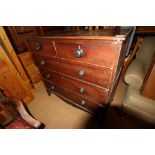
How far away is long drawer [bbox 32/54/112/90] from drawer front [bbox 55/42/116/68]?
0.07 metres

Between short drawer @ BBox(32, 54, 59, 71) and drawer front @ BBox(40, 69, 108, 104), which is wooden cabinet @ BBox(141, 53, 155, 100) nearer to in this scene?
drawer front @ BBox(40, 69, 108, 104)

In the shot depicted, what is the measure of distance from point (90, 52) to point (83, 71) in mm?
242

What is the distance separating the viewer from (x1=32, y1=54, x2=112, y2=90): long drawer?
88 cm

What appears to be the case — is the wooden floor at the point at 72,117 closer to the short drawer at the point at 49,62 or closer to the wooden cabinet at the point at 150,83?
the wooden cabinet at the point at 150,83

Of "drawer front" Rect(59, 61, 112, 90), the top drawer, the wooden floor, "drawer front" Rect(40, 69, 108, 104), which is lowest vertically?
the wooden floor

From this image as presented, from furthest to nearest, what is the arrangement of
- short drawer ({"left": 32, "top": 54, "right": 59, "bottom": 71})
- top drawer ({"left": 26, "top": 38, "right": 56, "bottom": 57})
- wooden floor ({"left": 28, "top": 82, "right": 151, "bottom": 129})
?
wooden floor ({"left": 28, "top": 82, "right": 151, "bottom": 129}) → short drawer ({"left": 32, "top": 54, "right": 59, "bottom": 71}) → top drawer ({"left": 26, "top": 38, "right": 56, "bottom": 57})

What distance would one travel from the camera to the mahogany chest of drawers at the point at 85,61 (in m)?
0.73

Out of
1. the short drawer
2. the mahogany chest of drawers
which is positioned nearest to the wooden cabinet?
the mahogany chest of drawers

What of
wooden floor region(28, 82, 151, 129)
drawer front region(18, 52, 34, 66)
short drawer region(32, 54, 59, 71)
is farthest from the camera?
drawer front region(18, 52, 34, 66)

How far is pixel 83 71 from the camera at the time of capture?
3.27ft

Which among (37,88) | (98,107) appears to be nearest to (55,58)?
(98,107)
